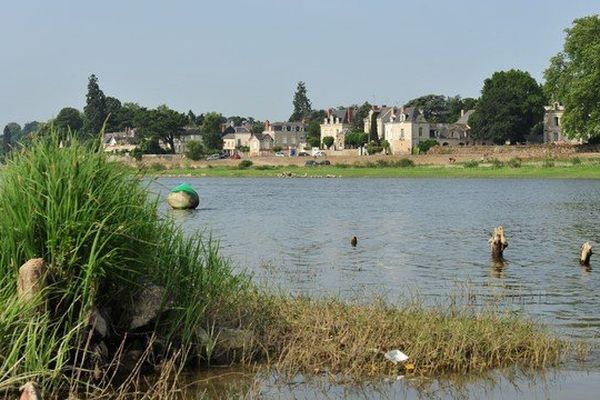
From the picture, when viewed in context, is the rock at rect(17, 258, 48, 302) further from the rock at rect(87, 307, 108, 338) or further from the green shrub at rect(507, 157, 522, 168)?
the green shrub at rect(507, 157, 522, 168)

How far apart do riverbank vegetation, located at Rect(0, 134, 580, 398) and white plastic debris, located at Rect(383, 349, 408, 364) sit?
110 millimetres

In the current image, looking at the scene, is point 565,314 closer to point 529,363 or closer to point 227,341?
point 529,363

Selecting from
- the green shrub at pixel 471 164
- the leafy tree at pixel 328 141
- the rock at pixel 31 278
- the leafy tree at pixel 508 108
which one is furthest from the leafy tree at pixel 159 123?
the rock at pixel 31 278

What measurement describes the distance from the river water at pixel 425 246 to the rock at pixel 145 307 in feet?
10.8

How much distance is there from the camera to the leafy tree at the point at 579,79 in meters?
100

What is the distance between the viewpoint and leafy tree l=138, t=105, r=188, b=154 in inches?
6969

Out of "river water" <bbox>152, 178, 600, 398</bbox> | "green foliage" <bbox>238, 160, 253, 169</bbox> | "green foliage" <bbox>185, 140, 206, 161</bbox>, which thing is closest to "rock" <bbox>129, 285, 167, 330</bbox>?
"river water" <bbox>152, 178, 600, 398</bbox>

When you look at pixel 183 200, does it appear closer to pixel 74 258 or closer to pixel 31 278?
pixel 74 258

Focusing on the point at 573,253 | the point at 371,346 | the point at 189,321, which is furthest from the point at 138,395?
the point at 573,253

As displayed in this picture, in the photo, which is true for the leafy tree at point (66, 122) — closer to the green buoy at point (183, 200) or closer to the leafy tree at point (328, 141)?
the green buoy at point (183, 200)

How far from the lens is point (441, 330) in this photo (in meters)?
13.9

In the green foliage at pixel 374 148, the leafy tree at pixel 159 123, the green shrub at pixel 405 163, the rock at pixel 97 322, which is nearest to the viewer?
the rock at pixel 97 322

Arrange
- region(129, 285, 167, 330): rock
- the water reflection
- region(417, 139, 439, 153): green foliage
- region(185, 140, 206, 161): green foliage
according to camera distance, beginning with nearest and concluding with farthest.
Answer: region(129, 285, 167, 330): rock < the water reflection < region(185, 140, 206, 161): green foliage < region(417, 139, 439, 153): green foliage

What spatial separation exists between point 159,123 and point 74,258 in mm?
167282
